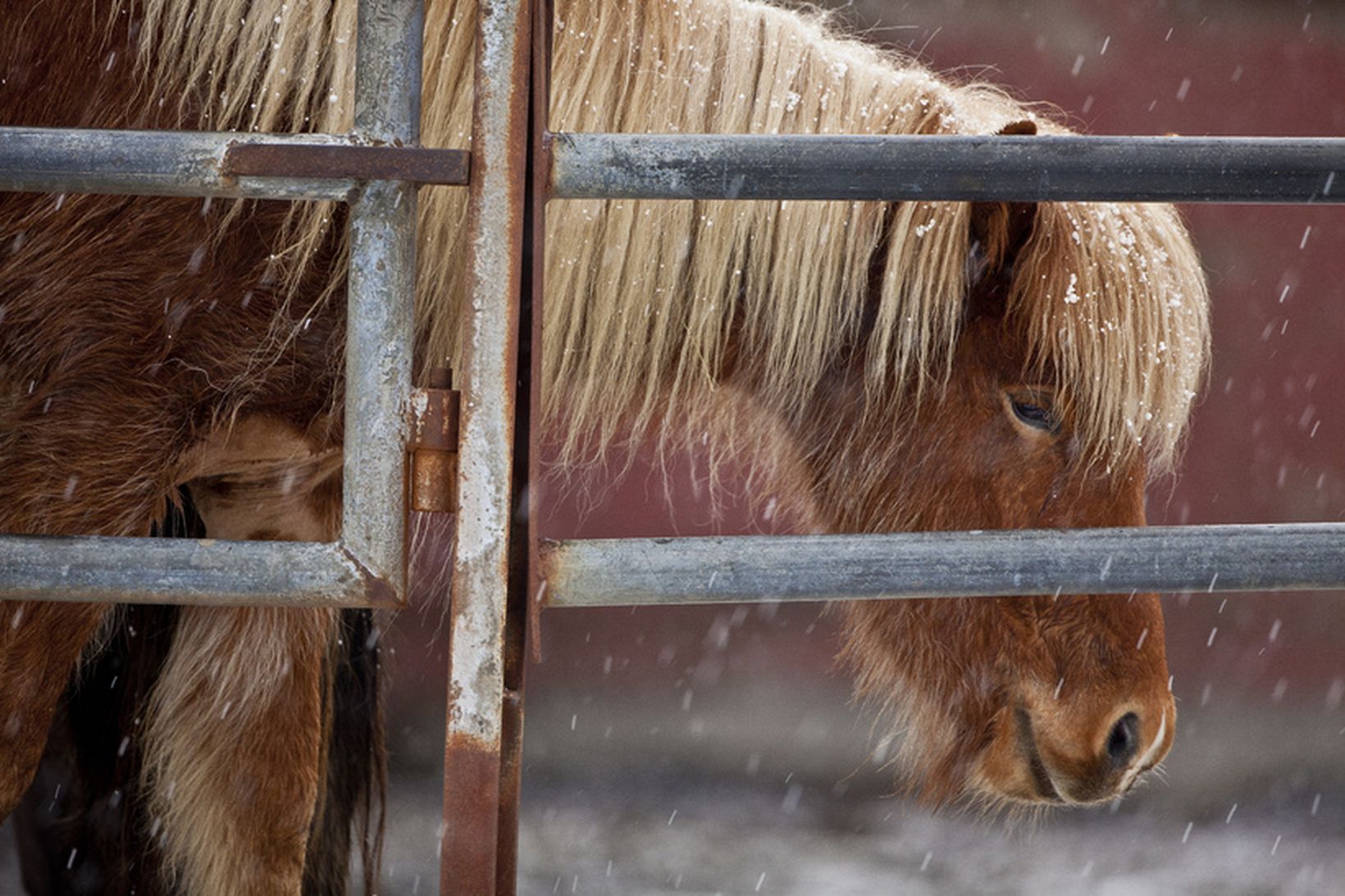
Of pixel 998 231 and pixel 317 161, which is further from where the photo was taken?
pixel 998 231

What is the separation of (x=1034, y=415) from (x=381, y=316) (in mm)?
871

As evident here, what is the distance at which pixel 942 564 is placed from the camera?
1.00 m

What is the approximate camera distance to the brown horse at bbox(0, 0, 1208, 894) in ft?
4.47

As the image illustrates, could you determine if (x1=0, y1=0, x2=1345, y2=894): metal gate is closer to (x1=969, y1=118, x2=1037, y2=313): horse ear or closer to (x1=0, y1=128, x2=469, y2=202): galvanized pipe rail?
(x1=0, y1=128, x2=469, y2=202): galvanized pipe rail

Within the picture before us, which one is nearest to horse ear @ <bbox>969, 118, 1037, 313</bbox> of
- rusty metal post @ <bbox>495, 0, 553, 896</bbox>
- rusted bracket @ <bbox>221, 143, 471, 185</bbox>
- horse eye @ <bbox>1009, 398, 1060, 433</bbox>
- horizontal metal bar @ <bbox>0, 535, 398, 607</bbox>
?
horse eye @ <bbox>1009, 398, 1060, 433</bbox>

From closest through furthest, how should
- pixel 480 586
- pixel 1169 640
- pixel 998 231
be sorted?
1. pixel 480 586
2. pixel 998 231
3. pixel 1169 640

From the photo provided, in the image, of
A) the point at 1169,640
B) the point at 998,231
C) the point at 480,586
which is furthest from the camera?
the point at 1169,640

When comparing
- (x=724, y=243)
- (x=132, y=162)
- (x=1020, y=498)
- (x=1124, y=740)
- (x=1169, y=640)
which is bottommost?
(x=1169, y=640)

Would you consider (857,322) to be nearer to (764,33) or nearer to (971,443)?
(971,443)

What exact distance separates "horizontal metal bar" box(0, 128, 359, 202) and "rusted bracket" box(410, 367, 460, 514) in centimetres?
18

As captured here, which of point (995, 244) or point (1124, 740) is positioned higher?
point (995, 244)

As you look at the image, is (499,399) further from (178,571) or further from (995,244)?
(995,244)

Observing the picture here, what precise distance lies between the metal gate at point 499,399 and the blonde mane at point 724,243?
43 cm

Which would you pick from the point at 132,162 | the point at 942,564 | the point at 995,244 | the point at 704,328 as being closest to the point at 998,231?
the point at 995,244
